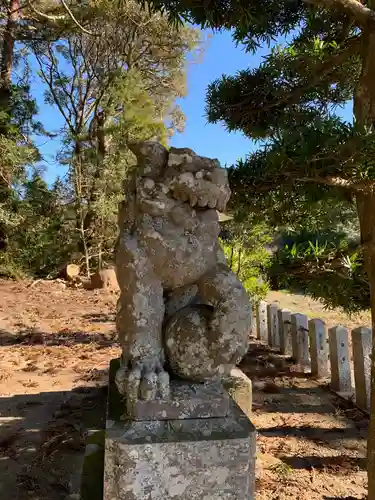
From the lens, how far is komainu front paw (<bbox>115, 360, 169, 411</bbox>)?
3.69 ft

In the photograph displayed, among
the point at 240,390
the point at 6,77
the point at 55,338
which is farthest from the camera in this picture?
the point at 6,77

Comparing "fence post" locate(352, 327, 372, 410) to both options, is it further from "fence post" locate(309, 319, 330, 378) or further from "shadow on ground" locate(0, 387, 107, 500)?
"shadow on ground" locate(0, 387, 107, 500)

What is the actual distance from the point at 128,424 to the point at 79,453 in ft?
5.79

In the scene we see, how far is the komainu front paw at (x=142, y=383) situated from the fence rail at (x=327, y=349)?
Result: 99.3 inches

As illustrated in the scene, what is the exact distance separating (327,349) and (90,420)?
237cm

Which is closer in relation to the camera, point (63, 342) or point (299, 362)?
point (299, 362)

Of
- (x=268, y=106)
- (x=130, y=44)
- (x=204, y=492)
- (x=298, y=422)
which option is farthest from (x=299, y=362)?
(x=130, y=44)

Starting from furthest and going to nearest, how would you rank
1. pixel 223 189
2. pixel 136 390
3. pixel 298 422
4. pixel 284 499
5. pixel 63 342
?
1. pixel 63 342
2. pixel 298 422
3. pixel 284 499
4. pixel 223 189
5. pixel 136 390

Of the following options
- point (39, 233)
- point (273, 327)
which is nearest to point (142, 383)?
point (273, 327)

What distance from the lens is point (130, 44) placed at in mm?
10805

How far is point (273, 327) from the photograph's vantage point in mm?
5324

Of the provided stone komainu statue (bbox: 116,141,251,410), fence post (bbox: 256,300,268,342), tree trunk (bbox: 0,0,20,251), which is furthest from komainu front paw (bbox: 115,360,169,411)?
tree trunk (bbox: 0,0,20,251)

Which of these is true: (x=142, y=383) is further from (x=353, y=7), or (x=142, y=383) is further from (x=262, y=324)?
(x=262, y=324)

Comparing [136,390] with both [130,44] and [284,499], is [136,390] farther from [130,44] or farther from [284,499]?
[130,44]
